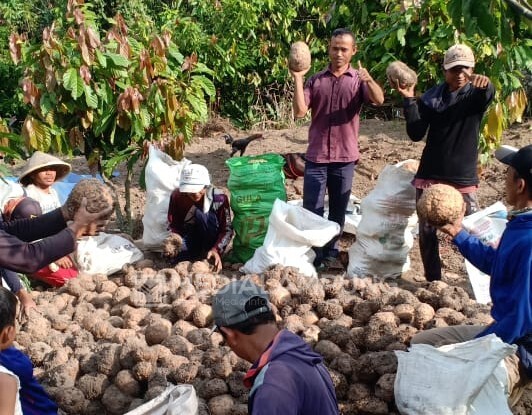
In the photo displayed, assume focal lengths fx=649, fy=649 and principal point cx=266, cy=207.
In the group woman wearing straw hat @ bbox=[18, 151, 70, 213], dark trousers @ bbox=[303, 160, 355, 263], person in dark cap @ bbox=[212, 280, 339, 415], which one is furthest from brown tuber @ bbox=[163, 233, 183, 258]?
person in dark cap @ bbox=[212, 280, 339, 415]

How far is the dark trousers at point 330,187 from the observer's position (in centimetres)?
496

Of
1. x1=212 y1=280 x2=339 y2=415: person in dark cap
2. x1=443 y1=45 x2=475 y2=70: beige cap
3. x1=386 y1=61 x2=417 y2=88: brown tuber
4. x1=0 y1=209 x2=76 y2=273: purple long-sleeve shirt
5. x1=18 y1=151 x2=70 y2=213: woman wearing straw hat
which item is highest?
x1=443 y1=45 x2=475 y2=70: beige cap

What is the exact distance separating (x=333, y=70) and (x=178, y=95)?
4.51 feet

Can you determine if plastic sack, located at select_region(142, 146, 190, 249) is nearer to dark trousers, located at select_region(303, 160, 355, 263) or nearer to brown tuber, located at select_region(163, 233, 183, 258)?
brown tuber, located at select_region(163, 233, 183, 258)

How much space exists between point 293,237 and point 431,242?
0.97 m

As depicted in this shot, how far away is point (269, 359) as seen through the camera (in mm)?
2008

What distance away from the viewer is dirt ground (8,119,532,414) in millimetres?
5379

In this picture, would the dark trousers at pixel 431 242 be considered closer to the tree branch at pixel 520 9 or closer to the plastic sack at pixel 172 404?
the plastic sack at pixel 172 404

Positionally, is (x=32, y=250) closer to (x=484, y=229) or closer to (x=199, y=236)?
(x=199, y=236)

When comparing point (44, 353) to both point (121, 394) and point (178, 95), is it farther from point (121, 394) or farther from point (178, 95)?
point (178, 95)

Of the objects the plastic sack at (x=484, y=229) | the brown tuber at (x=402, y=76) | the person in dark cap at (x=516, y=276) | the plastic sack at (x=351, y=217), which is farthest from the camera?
the plastic sack at (x=351, y=217)

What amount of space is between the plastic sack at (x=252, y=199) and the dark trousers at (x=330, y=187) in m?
0.33

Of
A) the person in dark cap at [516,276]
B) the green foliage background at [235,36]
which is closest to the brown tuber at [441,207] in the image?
the person in dark cap at [516,276]

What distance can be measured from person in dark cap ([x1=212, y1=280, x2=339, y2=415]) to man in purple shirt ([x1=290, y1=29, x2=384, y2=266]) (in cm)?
274
